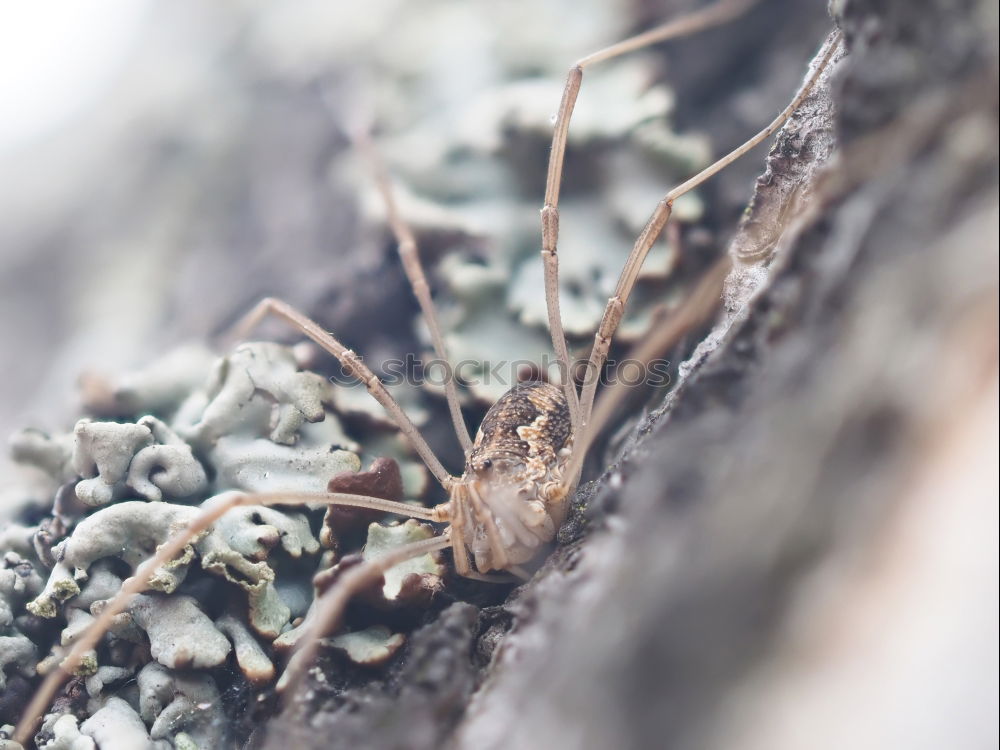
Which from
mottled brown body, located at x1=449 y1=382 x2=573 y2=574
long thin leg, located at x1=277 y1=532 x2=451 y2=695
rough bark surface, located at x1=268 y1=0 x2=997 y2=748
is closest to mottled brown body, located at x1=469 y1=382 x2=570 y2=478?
mottled brown body, located at x1=449 y1=382 x2=573 y2=574

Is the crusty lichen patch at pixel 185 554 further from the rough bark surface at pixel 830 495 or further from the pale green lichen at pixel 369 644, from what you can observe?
the rough bark surface at pixel 830 495

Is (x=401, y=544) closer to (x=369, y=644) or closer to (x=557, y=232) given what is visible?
(x=369, y=644)

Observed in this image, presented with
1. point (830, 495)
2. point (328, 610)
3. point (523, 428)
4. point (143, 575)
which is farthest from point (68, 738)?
point (830, 495)

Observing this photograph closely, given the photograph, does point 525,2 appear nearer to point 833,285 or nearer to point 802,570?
point 833,285

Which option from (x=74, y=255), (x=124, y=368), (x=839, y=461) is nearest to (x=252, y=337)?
(x=124, y=368)

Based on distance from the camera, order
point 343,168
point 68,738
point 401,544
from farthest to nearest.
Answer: point 343,168 < point 401,544 < point 68,738

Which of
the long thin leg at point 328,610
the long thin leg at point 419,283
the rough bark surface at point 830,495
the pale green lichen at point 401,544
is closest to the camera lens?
the rough bark surface at point 830,495

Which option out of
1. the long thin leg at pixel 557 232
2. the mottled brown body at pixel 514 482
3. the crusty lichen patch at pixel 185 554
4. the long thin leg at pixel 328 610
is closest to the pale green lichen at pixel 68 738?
the crusty lichen patch at pixel 185 554
